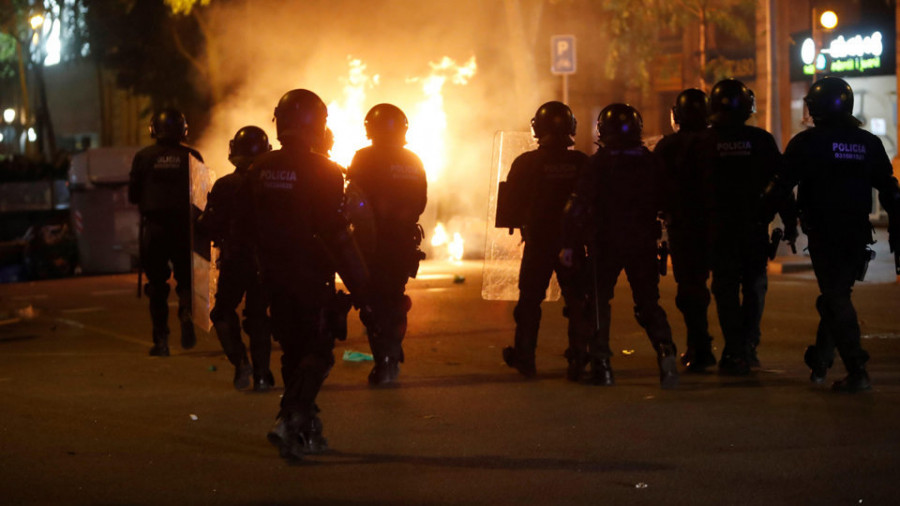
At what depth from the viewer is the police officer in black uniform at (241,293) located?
805cm

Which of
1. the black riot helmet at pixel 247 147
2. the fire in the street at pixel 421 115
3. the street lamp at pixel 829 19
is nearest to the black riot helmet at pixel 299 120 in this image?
the black riot helmet at pixel 247 147

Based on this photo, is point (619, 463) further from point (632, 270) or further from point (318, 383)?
point (632, 270)

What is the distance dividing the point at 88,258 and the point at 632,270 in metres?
15.7

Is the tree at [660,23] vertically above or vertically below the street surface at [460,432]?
above

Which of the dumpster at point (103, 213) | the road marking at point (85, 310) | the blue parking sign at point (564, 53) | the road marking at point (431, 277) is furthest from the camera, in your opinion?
the dumpster at point (103, 213)

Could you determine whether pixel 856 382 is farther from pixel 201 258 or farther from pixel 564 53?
pixel 564 53

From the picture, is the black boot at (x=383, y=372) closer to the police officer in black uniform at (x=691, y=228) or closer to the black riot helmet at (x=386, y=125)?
the black riot helmet at (x=386, y=125)

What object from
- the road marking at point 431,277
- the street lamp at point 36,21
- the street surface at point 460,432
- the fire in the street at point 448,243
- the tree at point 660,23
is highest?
the street lamp at point 36,21

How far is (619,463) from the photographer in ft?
19.3

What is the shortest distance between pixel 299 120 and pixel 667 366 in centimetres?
303

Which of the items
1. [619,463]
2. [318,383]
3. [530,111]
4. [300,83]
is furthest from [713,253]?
[300,83]

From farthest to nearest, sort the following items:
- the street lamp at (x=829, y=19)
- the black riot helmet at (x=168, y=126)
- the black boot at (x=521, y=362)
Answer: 1. the street lamp at (x=829, y=19)
2. the black riot helmet at (x=168, y=126)
3. the black boot at (x=521, y=362)

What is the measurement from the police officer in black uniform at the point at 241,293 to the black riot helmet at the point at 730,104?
9.88ft

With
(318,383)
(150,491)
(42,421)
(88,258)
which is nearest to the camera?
(150,491)
